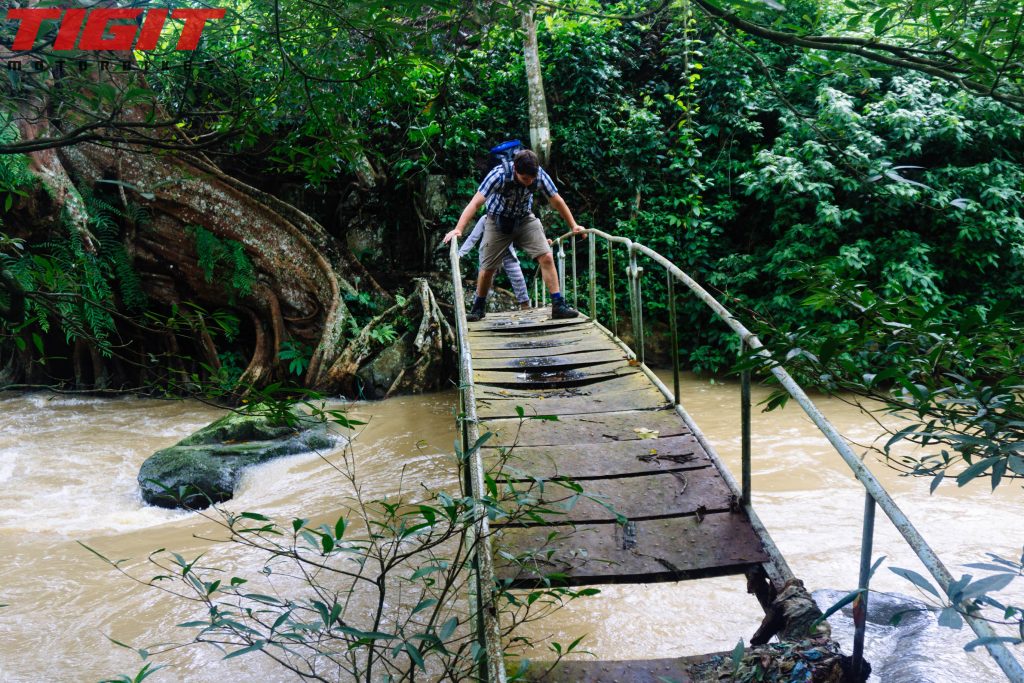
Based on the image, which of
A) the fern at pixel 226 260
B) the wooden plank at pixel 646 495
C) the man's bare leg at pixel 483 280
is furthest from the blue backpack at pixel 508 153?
the fern at pixel 226 260

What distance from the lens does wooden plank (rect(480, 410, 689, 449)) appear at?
3.66m

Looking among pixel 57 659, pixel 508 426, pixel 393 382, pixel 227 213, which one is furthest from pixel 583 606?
pixel 227 213

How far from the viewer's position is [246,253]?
326 inches

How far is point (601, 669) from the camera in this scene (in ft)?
7.78

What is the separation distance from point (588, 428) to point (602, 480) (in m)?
0.62

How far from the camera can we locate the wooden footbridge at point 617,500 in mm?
1979

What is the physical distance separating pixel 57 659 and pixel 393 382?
17.1 ft

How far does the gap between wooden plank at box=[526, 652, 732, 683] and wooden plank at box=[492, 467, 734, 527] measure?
2.00 ft

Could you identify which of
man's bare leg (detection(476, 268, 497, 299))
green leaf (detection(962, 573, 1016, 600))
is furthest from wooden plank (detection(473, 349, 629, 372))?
green leaf (detection(962, 573, 1016, 600))

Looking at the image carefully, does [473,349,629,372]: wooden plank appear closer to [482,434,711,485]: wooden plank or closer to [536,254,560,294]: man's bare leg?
[536,254,560,294]: man's bare leg

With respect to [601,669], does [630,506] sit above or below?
above

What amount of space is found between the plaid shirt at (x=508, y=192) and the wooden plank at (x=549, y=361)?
1.32 meters

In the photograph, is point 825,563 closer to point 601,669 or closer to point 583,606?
point 583,606

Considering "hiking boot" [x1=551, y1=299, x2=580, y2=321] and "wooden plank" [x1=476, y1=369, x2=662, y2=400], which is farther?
"hiking boot" [x1=551, y1=299, x2=580, y2=321]
